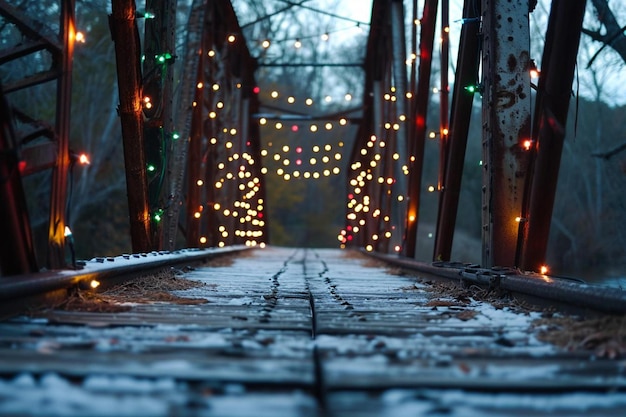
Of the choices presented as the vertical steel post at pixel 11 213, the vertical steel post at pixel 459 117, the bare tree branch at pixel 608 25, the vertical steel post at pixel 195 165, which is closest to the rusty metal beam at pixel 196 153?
the vertical steel post at pixel 195 165

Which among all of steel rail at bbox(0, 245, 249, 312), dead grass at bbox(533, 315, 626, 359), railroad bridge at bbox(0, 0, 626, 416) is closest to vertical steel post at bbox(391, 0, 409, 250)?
railroad bridge at bbox(0, 0, 626, 416)

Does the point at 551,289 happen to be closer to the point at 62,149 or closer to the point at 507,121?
the point at 507,121

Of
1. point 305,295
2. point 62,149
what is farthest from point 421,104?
point 62,149

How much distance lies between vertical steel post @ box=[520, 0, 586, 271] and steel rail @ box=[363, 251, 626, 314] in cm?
40

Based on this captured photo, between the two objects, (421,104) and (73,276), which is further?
(421,104)

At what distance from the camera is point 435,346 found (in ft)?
8.38

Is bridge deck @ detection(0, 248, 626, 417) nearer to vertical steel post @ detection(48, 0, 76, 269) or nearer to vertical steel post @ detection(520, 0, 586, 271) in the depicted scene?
vertical steel post @ detection(48, 0, 76, 269)

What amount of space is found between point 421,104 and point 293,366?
6.94 m

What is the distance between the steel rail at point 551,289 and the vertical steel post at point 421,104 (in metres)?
3.74

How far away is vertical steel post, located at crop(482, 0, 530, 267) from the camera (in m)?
4.98

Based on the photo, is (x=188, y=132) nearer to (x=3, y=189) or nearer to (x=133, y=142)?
(x=133, y=142)

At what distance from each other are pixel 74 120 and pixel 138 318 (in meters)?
20.2

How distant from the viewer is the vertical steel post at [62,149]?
12.0ft

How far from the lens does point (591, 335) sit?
259 cm
